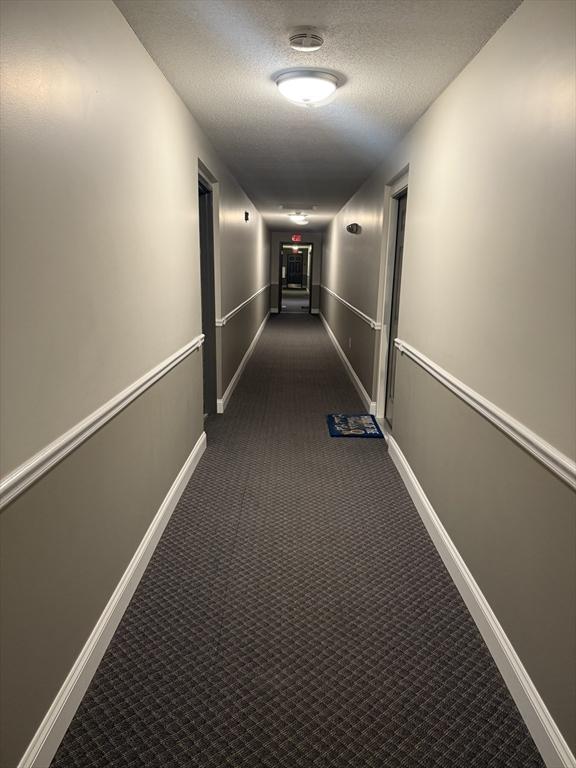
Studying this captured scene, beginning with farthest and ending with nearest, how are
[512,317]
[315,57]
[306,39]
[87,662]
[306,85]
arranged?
1. [306,85]
2. [315,57]
3. [306,39]
4. [512,317]
5. [87,662]

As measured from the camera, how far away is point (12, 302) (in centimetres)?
115

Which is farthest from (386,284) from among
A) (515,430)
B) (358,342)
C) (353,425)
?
(515,430)

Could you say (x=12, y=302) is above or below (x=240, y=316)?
above

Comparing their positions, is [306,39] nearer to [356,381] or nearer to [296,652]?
[296,652]

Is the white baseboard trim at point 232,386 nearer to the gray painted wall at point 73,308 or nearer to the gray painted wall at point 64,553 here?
the gray painted wall at point 73,308

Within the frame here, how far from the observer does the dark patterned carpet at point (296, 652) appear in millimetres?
1447

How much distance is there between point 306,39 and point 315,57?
0.22m

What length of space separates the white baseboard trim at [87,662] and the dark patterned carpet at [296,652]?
0.14 ft

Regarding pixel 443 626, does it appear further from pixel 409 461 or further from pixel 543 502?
pixel 409 461

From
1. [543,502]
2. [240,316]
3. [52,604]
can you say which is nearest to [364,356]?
[240,316]

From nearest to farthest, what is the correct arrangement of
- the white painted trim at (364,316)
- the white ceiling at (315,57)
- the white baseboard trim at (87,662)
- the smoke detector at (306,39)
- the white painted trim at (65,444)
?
the white painted trim at (65,444), the white baseboard trim at (87,662), the white ceiling at (315,57), the smoke detector at (306,39), the white painted trim at (364,316)

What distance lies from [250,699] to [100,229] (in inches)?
63.3

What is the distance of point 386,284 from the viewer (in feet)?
14.4

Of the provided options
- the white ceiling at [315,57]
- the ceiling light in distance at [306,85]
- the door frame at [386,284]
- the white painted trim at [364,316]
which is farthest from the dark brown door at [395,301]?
the ceiling light in distance at [306,85]
